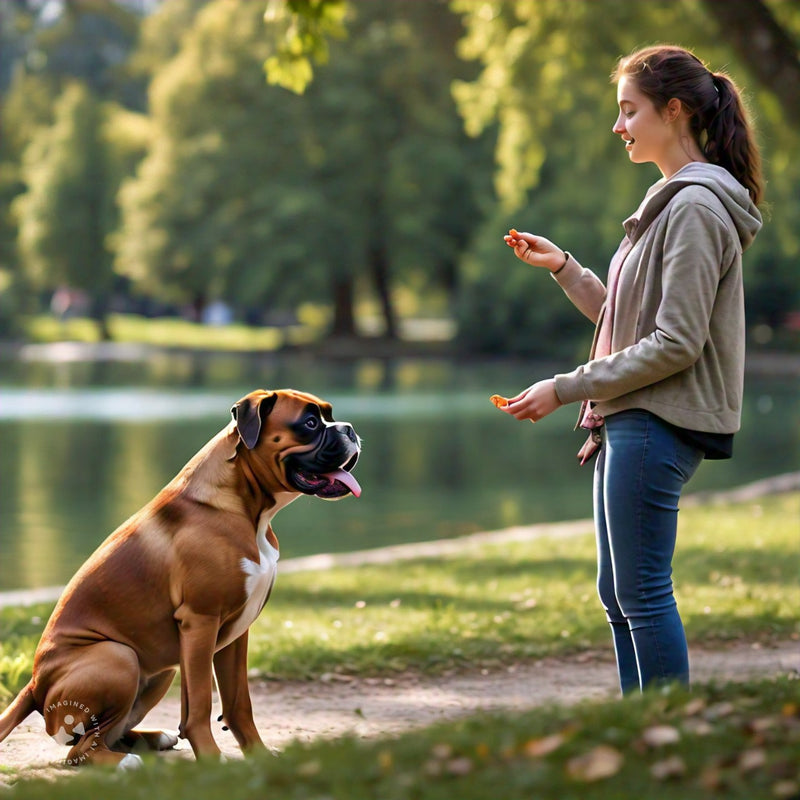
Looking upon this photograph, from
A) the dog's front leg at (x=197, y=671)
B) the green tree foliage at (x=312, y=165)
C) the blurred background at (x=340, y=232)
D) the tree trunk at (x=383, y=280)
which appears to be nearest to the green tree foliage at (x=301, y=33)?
the blurred background at (x=340, y=232)

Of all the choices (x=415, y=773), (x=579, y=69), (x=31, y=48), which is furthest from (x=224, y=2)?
(x=415, y=773)

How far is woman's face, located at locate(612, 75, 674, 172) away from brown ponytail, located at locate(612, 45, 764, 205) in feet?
0.09

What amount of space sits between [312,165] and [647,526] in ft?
140

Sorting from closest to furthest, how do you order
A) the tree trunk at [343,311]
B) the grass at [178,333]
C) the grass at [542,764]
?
the grass at [542,764], the tree trunk at [343,311], the grass at [178,333]

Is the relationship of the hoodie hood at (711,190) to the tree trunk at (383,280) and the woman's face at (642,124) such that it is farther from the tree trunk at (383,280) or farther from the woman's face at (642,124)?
the tree trunk at (383,280)

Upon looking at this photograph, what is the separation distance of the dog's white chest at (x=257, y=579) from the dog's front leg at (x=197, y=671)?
126 millimetres

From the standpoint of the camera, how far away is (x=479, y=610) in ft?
25.5

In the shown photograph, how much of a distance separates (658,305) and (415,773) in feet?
5.76

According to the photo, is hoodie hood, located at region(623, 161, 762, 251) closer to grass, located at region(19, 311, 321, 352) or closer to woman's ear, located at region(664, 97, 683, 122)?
woman's ear, located at region(664, 97, 683, 122)

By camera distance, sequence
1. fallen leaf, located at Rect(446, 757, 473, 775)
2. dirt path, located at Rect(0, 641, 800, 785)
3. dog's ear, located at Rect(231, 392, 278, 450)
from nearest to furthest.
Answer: fallen leaf, located at Rect(446, 757, 473, 775) → dog's ear, located at Rect(231, 392, 278, 450) → dirt path, located at Rect(0, 641, 800, 785)

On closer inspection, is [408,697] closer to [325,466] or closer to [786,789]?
[325,466]

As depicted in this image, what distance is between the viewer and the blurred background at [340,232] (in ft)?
50.1

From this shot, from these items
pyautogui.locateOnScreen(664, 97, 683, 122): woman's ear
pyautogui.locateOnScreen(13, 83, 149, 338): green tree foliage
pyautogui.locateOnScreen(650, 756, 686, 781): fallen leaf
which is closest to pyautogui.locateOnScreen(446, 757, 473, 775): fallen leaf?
pyautogui.locateOnScreen(650, 756, 686, 781): fallen leaf

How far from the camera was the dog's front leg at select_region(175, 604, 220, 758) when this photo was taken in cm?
445
